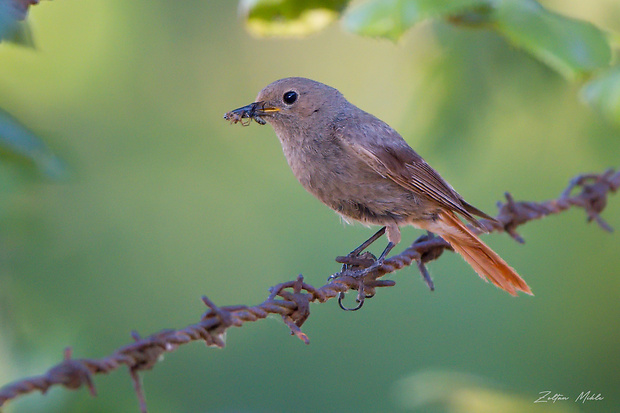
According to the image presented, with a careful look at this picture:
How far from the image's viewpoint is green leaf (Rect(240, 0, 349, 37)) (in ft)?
12.9

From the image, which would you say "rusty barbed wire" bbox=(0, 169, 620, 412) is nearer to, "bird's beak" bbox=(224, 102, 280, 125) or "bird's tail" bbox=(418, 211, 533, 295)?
"bird's tail" bbox=(418, 211, 533, 295)

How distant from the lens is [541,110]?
17.4 ft

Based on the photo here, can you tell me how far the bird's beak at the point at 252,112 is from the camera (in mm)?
3561

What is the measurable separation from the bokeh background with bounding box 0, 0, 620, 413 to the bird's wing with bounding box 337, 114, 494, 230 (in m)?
1.79

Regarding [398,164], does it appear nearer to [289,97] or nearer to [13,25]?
[289,97]

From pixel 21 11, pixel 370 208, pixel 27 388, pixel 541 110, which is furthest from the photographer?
pixel 541 110

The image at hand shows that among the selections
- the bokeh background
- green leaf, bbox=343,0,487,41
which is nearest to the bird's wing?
green leaf, bbox=343,0,487,41


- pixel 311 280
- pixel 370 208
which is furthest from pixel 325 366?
pixel 370 208

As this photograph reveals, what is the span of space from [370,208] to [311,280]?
3.77 meters

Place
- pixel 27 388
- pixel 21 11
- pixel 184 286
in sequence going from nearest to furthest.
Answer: pixel 27 388 < pixel 21 11 < pixel 184 286

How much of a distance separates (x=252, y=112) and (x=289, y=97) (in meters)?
0.20

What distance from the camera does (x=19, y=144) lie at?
2.26m

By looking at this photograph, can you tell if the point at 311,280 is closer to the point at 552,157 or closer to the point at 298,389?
the point at 298,389

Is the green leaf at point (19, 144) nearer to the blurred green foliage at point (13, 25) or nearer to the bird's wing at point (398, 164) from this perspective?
the blurred green foliage at point (13, 25)
